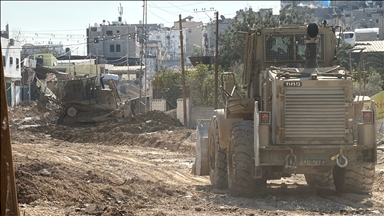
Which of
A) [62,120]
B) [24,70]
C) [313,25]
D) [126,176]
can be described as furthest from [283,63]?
[24,70]

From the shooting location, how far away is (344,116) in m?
13.7

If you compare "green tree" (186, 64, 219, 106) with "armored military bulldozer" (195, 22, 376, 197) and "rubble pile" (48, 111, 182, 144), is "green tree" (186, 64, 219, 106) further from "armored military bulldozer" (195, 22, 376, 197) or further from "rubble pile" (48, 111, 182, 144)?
"armored military bulldozer" (195, 22, 376, 197)

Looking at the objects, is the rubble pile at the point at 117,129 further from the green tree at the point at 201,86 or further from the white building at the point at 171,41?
the white building at the point at 171,41

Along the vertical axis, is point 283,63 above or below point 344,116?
above

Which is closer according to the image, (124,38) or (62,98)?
(62,98)

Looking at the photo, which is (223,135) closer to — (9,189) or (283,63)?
(283,63)

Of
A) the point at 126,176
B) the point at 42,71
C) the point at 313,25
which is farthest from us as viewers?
the point at 42,71

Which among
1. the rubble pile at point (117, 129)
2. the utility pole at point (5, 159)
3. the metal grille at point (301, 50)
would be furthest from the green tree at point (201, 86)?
the utility pole at point (5, 159)

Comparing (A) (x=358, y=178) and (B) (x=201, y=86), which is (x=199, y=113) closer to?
(B) (x=201, y=86)

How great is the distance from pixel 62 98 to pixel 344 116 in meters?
33.9

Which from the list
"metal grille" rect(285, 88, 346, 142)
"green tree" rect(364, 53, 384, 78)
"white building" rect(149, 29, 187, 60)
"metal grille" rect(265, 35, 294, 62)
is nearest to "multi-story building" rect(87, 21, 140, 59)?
"white building" rect(149, 29, 187, 60)

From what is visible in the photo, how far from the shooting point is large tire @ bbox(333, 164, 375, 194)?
46.1 feet

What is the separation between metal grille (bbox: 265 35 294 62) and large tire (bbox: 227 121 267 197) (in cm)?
190

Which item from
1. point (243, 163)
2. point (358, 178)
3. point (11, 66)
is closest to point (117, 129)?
point (243, 163)
